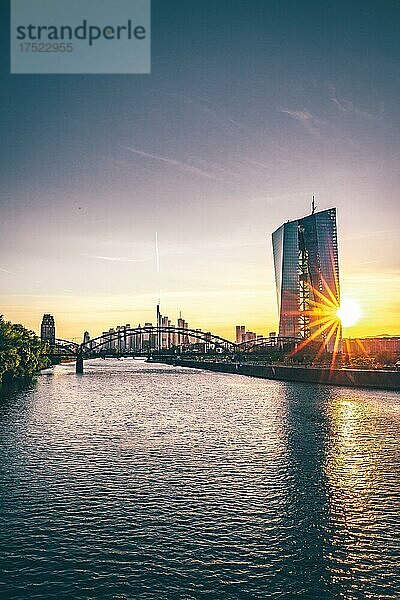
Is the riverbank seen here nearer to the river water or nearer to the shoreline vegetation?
the river water

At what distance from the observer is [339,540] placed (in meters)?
26.0

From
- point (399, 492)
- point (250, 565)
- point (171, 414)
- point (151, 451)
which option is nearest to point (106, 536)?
point (250, 565)

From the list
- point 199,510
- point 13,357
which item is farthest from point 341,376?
point 199,510

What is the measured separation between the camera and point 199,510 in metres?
30.3

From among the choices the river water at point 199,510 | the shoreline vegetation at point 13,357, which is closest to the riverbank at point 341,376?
the river water at point 199,510

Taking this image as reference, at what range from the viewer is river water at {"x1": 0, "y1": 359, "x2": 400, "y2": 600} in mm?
21719

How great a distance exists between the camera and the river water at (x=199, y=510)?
855 inches

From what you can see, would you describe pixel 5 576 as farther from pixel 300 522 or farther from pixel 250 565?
pixel 300 522

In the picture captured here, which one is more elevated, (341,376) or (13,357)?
(13,357)

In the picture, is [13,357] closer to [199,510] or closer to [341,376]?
[341,376]

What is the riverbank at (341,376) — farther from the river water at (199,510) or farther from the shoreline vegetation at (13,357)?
the shoreline vegetation at (13,357)

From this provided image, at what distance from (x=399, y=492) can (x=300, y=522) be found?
7.91 metres

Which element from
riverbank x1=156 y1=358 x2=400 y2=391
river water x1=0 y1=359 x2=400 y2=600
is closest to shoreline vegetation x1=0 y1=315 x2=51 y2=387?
river water x1=0 y1=359 x2=400 y2=600

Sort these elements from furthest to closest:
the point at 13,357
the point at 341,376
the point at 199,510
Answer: the point at 341,376, the point at 13,357, the point at 199,510
